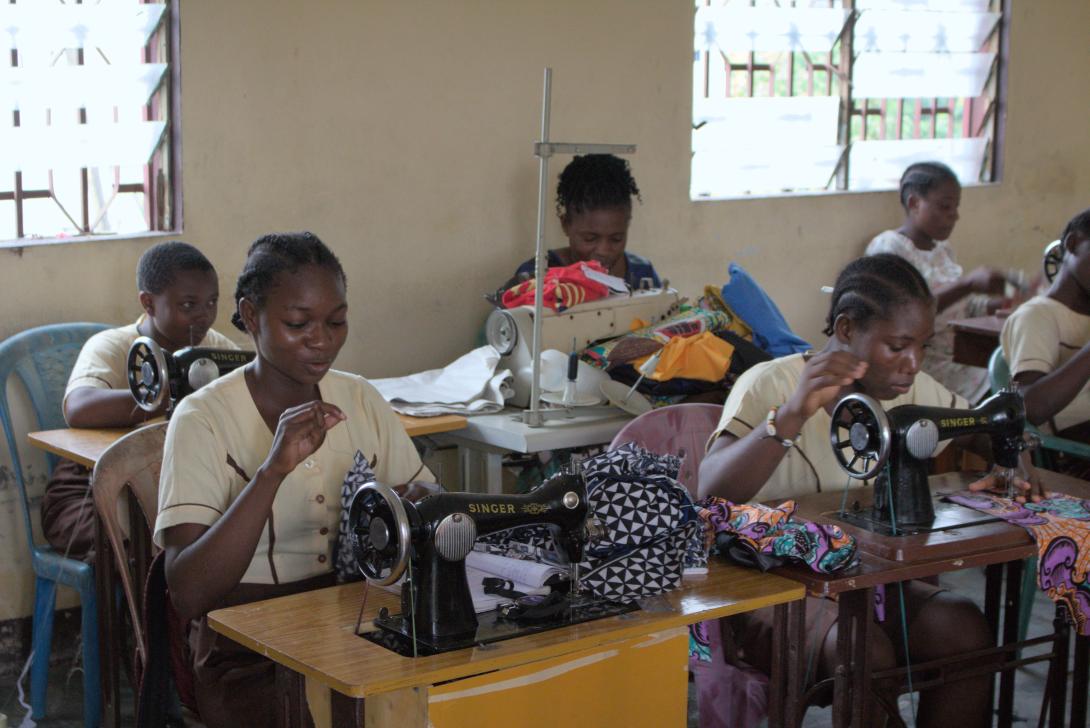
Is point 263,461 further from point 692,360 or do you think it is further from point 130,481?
point 692,360

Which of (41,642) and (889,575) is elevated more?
(889,575)

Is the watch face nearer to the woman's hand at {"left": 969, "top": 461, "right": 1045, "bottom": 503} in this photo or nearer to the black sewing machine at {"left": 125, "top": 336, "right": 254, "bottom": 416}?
the black sewing machine at {"left": 125, "top": 336, "right": 254, "bottom": 416}

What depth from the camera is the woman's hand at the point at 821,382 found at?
254 centimetres

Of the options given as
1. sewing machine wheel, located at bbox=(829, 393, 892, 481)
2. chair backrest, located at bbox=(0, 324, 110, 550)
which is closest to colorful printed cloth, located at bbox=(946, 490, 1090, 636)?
sewing machine wheel, located at bbox=(829, 393, 892, 481)

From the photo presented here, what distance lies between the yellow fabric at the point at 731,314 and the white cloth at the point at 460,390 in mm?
735

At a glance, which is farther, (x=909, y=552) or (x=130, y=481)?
(x=130, y=481)

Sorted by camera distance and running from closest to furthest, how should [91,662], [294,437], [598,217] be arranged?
[294,437] < [91,662] < [598,217]

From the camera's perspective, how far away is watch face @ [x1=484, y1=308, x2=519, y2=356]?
12.2 ft

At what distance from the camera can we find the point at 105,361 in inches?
139

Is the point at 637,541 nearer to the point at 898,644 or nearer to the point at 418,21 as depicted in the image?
the point at 898,644

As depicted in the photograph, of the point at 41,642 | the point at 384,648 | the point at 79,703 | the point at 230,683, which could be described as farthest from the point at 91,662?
the point at 384,648

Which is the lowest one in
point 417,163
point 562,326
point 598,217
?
point 562,326

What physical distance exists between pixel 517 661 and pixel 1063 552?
1202 millimetres

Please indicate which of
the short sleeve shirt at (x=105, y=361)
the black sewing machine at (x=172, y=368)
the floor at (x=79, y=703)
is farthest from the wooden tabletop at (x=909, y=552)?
the short sleeve shirt at (x=105, y=361)
